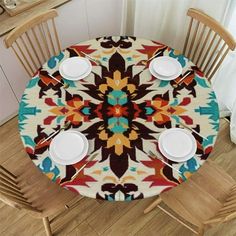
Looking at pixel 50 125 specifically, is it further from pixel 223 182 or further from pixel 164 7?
pixel 164 7

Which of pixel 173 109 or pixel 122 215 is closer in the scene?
pixel 173 109

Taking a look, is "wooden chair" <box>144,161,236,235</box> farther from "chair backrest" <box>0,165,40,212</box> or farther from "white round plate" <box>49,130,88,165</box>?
"chair backrest" <box>0,165,40,212</box>

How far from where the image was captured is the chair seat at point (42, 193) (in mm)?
1452

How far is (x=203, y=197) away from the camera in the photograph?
1497 millimetres

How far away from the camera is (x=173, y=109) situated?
1.48m

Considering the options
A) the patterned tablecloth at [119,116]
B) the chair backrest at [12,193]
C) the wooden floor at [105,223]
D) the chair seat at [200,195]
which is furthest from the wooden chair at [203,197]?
the chair backrest at [12,193]

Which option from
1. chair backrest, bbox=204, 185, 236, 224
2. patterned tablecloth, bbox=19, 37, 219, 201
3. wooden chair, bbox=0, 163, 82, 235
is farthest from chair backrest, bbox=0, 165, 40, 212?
chair backrest, bbox=204, 185, 236, 224

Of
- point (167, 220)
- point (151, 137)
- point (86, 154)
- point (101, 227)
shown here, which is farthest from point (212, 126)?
point (101, 227)

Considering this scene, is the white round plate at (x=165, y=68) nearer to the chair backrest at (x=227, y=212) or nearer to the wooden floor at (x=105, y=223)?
the chair backrest at (x=227, y=212)

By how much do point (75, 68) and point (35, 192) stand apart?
72 centimetres

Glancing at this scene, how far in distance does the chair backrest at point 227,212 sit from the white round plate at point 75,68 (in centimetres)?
100

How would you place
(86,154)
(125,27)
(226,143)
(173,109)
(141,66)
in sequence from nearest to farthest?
(86,154), (173,109), (141,66), (226,143), (125,27)

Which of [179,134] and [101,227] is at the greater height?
[179,134]

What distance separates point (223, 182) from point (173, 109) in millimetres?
495
